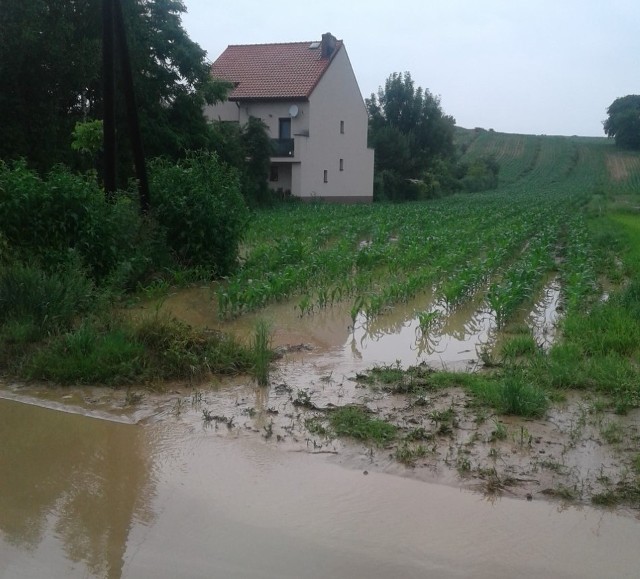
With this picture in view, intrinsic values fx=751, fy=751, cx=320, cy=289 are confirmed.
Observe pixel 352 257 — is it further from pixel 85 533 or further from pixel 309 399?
pixel 85 533

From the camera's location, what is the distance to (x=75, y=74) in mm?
24359

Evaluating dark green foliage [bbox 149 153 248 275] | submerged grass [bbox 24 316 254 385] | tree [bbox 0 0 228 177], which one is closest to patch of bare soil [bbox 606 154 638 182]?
tree [bbox 0 0 228 177]

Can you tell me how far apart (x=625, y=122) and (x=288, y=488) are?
354 ft

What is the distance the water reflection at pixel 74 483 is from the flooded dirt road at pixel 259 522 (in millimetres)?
14

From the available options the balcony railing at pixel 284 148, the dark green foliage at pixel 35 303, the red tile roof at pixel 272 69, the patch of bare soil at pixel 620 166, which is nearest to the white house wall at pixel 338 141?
the red tile roof at pixel 272 69

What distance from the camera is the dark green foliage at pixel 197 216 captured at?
15.7 m

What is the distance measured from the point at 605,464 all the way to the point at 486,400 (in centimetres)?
164

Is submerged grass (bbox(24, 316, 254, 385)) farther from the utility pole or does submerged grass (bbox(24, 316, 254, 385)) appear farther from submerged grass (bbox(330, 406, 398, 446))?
the utility pole

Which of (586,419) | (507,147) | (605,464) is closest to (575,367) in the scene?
(586,419)

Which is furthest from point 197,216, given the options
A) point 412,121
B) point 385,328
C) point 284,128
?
point 412,121

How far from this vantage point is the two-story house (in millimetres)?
42281

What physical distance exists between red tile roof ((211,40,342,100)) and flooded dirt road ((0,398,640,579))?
3731 cm

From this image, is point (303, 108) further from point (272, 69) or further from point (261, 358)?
point (261, 358)

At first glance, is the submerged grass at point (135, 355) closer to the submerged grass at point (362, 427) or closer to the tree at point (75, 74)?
the submerged grass at point (362, 427)
